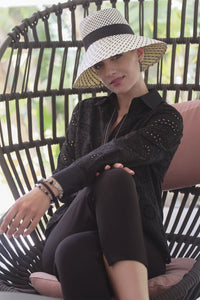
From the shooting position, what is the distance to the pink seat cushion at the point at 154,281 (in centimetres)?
100

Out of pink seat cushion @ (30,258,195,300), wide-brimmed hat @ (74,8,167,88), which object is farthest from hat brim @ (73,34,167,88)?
pink seat cushion @ (30,258,195,300)

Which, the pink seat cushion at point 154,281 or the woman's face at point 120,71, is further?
the woman's face at point 120,71

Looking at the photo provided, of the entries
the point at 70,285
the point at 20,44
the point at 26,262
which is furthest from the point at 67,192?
the point at 20,44

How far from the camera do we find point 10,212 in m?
0.98

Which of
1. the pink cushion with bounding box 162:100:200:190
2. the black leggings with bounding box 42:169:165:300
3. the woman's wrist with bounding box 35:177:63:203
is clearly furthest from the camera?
the pink cushion with bounding box 162:100:200:190

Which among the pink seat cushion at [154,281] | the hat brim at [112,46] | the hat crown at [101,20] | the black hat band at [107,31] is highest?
the hat crown at [101,20]

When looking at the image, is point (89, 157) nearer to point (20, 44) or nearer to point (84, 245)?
point (84, 245)

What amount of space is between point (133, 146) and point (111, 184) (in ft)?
0.54

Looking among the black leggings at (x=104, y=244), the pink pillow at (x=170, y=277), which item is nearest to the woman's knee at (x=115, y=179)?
the black leggings at (x=104, y=244)

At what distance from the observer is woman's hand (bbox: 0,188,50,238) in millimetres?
981

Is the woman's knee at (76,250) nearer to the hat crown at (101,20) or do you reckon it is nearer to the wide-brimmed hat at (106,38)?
the wide-brimmed hat at (106,38)

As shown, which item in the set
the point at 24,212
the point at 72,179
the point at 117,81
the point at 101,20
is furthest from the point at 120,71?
the point at 24,212

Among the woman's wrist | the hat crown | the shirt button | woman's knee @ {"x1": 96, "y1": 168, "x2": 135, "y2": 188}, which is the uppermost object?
the hat crown

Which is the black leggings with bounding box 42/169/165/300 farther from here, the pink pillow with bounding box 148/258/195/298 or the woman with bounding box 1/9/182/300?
the pink pillow with bounding box 148/258/195/298
